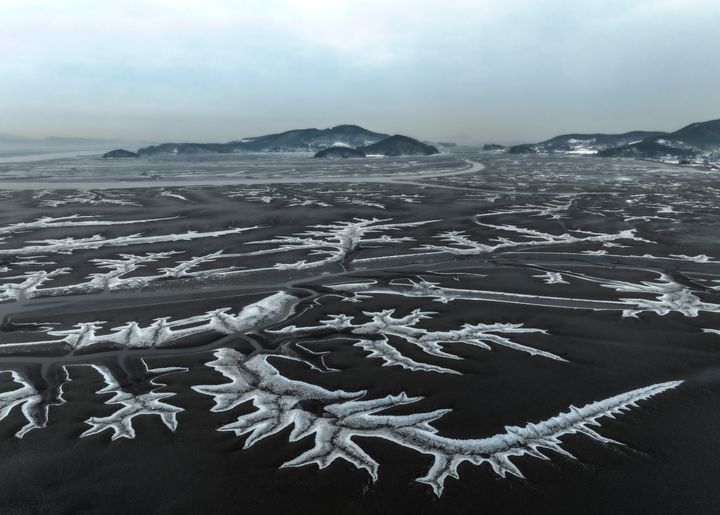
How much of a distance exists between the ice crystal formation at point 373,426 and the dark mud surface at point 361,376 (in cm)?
3

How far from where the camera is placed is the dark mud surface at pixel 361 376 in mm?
5633

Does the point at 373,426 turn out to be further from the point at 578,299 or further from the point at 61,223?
the point at 61,223

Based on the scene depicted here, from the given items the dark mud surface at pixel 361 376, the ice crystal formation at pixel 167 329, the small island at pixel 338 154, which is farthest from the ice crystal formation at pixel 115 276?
the small island at pixel 338 154

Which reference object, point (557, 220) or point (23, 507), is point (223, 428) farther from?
point (557, 220)

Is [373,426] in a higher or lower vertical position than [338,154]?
higher

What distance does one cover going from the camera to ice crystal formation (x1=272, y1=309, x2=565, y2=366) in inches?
356

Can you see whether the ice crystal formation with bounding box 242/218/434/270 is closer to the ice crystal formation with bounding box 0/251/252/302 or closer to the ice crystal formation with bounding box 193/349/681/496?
the ice crystal formation with bounding box 0/251/252/302

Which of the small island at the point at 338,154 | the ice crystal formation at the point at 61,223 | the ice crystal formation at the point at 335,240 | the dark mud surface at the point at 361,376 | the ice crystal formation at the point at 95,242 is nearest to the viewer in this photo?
the dark mud surface at the point at 361,376

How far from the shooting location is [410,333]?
1002cm

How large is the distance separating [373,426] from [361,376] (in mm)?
1475

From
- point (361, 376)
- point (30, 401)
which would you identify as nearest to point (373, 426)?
point (361, 376)

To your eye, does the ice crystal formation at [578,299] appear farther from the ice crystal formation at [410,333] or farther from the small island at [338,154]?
the small island at [338,154]

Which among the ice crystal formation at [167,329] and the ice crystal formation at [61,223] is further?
the ice crystal formation at [61,223]

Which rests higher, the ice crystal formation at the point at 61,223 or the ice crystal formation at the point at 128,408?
the ice crystal formation at the point at 128,408
